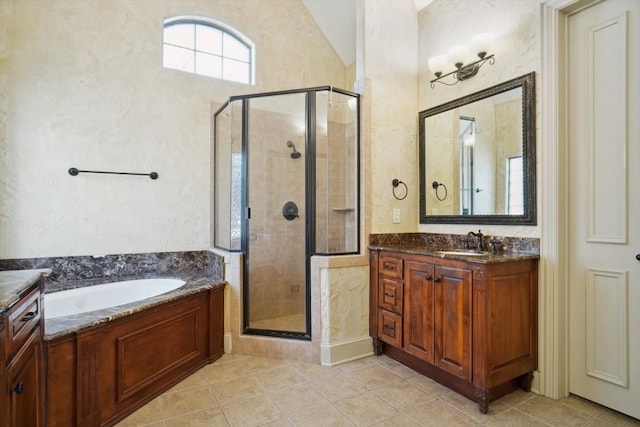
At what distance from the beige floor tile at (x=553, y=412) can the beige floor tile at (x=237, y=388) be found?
1633 millimetres

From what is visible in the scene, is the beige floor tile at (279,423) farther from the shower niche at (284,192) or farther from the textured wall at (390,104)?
the textured wall at (390,104)

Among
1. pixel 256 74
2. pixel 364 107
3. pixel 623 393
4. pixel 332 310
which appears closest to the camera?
pixel 623 393

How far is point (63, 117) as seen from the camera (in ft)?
8.71

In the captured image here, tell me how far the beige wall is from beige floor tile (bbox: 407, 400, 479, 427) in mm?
1212

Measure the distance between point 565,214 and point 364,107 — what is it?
162cm

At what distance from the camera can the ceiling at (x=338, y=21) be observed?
3632 mm

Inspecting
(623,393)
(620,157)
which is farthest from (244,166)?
(623,393)

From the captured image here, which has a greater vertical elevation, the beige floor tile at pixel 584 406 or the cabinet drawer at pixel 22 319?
the cabinet drawer at pixel 22 319

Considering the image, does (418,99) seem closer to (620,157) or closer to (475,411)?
(620,157)

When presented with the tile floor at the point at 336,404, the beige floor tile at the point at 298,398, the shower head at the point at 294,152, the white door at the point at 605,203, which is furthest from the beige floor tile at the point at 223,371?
the white door at the point at 605,203

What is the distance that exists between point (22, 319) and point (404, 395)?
2028 mm

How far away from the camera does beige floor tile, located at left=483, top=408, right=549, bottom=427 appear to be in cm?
179

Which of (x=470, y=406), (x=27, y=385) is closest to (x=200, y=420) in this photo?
(x=27, y=385)

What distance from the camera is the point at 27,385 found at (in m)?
1.30
